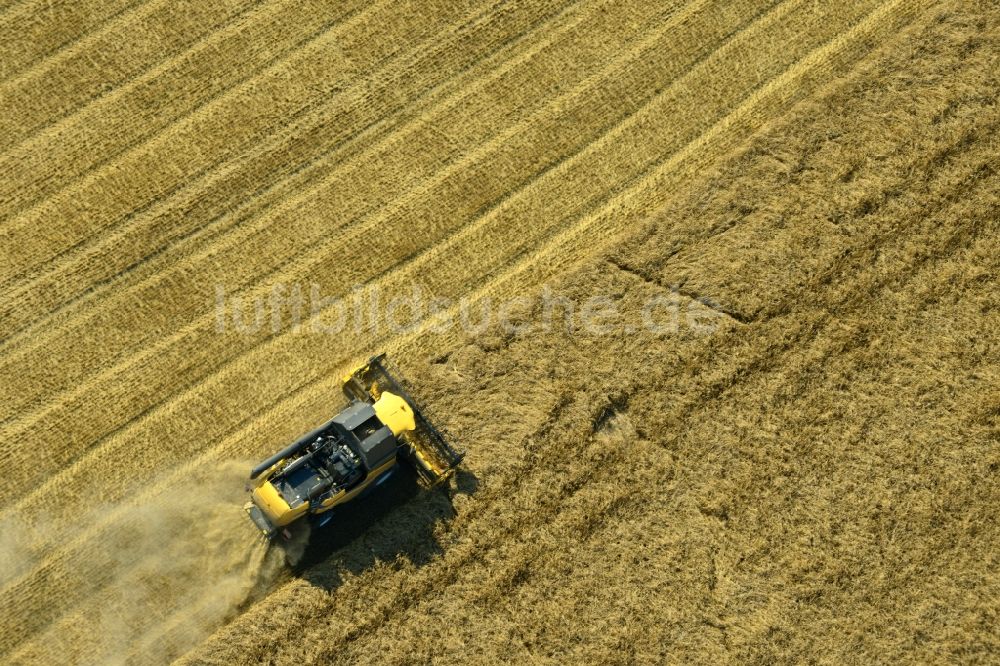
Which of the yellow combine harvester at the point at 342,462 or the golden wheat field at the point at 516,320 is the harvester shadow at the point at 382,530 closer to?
the golden wheat field at the point at 516,320

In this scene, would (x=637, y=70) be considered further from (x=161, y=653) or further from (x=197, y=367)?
(x=161, y=653)

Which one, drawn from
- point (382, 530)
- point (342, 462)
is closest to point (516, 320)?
point (342, 462)

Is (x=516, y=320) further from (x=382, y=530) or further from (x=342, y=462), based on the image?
(x=382, y=530)

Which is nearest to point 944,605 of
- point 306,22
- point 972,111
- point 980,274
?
point 980,274

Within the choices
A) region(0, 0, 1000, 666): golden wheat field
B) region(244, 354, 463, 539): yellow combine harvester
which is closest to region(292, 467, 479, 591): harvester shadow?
region(0, 0, 1000, 666): golden wheat field

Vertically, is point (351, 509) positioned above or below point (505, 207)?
below

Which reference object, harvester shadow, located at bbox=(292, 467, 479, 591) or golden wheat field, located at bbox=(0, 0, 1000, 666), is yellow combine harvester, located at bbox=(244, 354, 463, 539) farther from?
golden wheat field, located at bbox=(0, 0, 1000, 666)

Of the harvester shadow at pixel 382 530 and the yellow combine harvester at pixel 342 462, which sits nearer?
the yellow combine harvester at pixel 342 462

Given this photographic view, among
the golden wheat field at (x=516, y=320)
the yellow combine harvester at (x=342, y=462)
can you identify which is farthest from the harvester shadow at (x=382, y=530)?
the yellow combine harvester at (x=342, y=462)
